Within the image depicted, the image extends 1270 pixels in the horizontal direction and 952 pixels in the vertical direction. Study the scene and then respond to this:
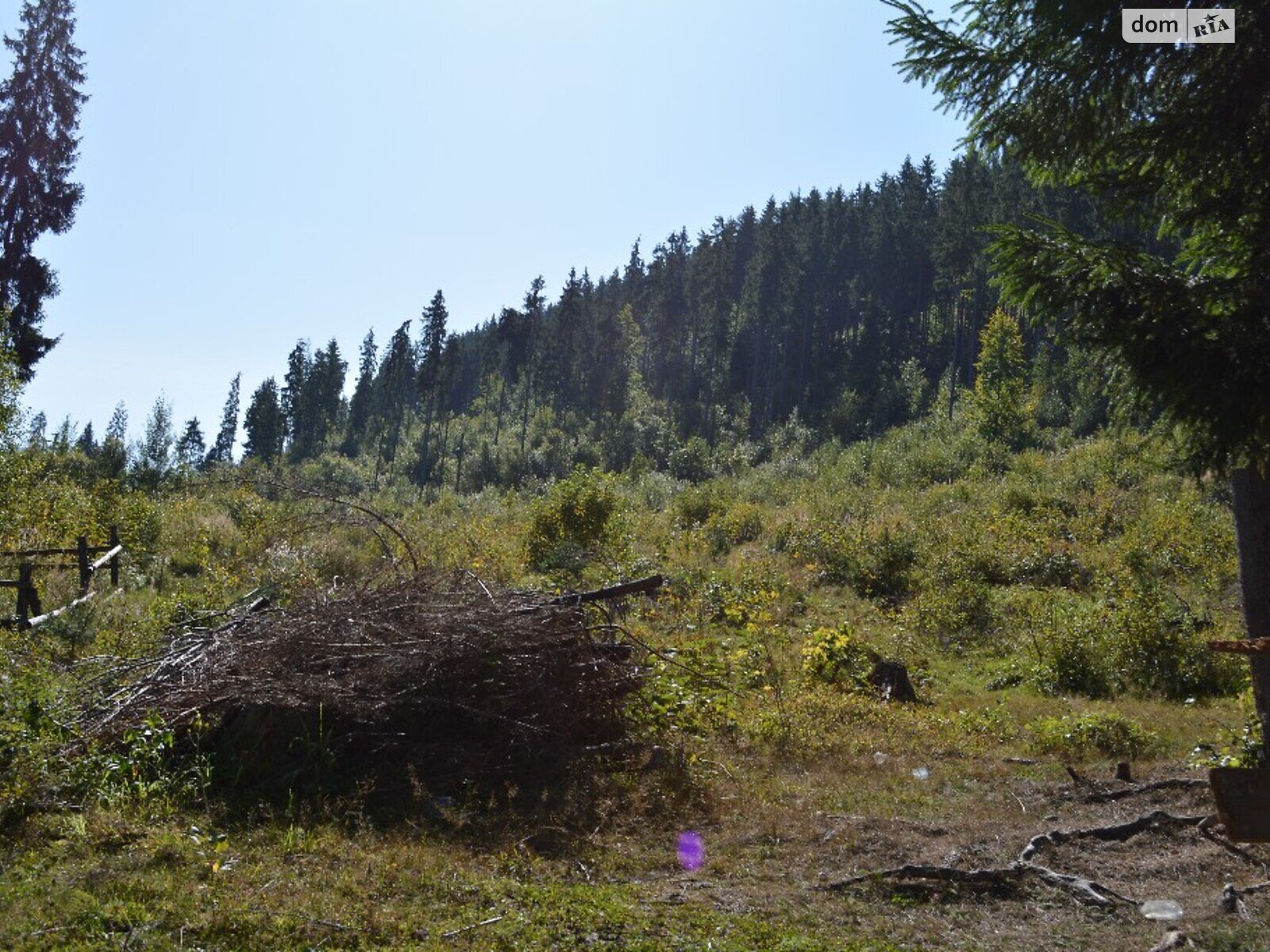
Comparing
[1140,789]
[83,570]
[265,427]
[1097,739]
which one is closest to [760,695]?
[1097,739]

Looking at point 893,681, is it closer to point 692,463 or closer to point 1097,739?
point 1097,739

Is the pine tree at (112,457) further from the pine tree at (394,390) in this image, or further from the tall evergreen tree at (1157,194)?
the pine tree at (394,390)

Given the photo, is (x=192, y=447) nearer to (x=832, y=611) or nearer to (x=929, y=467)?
(x=929, y=467)

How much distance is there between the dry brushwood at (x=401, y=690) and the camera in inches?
273

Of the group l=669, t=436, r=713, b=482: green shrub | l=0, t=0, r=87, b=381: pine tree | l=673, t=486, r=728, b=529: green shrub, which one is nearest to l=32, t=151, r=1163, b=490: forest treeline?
l=669, t=436, r=713, b=482: green shrub

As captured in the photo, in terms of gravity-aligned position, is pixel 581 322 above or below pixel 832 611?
above

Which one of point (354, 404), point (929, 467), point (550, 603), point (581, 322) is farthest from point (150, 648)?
point (354, 404)

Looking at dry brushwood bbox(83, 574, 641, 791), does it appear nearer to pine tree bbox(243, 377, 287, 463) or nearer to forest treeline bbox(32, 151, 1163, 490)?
forest treeline bbox(32, 151, 1163, 490)

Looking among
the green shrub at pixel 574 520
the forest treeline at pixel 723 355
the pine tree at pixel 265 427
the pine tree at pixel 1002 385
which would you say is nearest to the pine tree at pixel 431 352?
the forest treeline at pixel 723 355

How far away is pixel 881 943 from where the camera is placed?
451cm

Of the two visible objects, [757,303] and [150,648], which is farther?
[757,303]

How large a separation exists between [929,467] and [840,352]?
44.4 m

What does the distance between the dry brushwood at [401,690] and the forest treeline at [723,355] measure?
1663 inches

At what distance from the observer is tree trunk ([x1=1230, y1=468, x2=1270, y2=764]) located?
6.42 m
